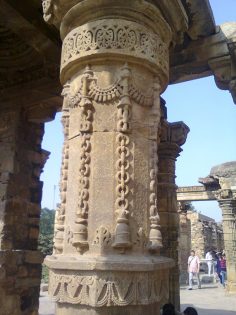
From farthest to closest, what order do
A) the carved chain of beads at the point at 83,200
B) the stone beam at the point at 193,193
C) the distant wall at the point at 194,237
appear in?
the distant wall at the point at 194,237 < the stone beam at the point at 193,193 < the carved chain of beads at the point at 83,200

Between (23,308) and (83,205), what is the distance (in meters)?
3.52

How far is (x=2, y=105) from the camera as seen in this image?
5.79 metres

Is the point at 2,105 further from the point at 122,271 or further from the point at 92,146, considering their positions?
the point at 122,271

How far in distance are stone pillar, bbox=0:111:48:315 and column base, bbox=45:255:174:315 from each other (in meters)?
2.92

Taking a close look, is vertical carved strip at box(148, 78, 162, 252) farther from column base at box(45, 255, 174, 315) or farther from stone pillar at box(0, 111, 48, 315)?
stone pillar at box(0, 111, 48, 315)

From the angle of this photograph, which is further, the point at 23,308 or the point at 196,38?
the point at 23,308

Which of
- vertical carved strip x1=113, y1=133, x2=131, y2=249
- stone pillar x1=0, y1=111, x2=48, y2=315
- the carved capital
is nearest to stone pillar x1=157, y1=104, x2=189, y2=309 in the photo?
stone pillar x1=0, y1=111, x2=48, y2=315

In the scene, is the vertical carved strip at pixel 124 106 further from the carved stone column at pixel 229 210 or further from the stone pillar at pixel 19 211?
the carved stone column at pixel 229 210

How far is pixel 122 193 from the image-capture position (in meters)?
2.41

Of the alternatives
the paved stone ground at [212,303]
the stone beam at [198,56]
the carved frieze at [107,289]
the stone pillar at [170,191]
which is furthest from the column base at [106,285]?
the paved stone ground at [212,303]

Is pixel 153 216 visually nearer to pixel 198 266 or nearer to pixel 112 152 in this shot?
pixel 112 152

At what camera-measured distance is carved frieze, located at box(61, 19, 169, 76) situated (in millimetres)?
2645

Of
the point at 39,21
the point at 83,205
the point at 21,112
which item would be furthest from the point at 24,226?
the point at 83,205

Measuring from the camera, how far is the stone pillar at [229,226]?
12379 millimetres
